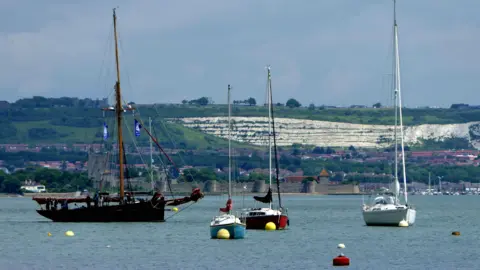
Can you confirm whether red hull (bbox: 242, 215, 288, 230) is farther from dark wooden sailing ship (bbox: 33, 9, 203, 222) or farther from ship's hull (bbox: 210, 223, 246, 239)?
dark wooden sailing ship (bbox: 33, 9, 203, 222)

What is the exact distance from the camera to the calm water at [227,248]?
67.2 metres

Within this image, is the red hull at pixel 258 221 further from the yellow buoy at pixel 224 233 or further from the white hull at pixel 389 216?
the yellow buoy at pixel 224 233

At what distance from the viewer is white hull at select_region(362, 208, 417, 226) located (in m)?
95.0

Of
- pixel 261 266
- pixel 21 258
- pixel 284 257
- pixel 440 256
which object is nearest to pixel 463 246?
pixel 440 256

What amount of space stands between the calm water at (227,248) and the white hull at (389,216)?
2.68ft

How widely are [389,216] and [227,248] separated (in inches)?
876

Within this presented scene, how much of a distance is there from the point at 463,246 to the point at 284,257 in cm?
1490

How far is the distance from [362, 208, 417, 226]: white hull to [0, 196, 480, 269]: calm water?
2.68ft

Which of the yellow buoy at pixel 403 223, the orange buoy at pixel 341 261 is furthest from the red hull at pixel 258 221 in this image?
the orange buoy at pixel 341 261

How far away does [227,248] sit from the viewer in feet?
251

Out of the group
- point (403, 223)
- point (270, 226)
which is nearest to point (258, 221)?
point (270, 226)

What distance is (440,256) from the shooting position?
72125mm

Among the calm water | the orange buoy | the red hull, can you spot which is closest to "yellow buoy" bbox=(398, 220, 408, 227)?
the calm water

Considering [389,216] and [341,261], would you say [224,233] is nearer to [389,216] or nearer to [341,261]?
[389,216]
